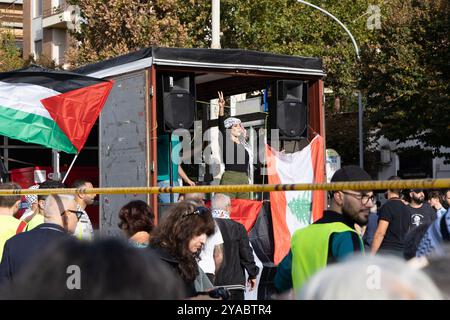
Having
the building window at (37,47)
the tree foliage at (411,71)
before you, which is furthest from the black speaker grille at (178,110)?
the building window at (37,47)

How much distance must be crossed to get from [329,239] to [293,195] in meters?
6.34

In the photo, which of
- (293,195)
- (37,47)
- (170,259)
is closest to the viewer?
(170,259)

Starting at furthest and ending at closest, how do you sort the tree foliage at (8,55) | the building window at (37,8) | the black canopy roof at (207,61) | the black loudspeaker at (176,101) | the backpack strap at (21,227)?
the building window at (37,8), the tree foliage at (8,55), the black loudspeaker at (176,101), the black canopy roof at (207,61), the backpack strap at (21,227)

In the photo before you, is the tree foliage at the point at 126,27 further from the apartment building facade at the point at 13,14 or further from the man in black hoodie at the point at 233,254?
the apartment building facade at the point at 13,14

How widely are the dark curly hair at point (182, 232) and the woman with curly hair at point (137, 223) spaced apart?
354mm

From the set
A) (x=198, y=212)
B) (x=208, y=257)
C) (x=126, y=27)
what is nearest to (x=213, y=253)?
(x=208, y=257)

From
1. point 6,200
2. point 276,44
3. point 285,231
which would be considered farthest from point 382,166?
point 6,200

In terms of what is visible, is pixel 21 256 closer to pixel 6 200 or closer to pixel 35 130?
pixel 6 200

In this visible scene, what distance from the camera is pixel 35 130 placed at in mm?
9664

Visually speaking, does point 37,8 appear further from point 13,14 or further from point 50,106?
point 50,106

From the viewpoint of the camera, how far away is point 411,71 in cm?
3195

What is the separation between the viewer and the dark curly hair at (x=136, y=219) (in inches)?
229

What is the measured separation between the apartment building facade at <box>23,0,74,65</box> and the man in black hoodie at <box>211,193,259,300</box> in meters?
36.7

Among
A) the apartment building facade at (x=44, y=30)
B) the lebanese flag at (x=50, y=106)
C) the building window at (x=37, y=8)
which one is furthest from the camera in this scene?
the building window at (x=37, y=8)
